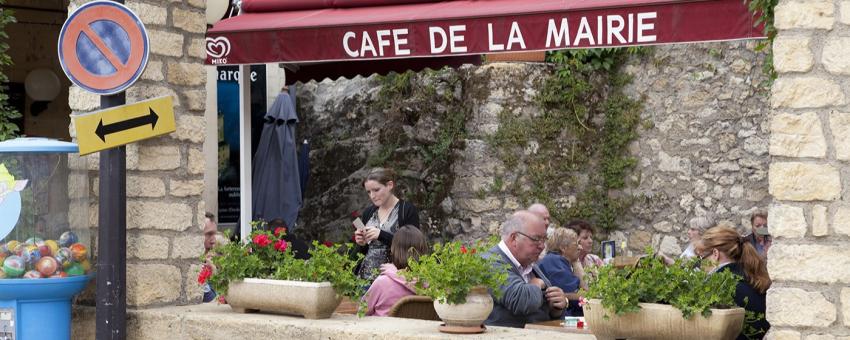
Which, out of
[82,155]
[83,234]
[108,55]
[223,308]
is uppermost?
[108,55]

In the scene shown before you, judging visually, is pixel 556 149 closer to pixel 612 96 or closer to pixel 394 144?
pixel 612 96

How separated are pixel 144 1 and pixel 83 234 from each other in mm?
1216

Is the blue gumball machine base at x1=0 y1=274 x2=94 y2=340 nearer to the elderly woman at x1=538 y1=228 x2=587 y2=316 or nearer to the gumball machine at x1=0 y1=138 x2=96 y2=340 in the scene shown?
the gumball machine at x1=0 y1=138 x2=96 y2=340

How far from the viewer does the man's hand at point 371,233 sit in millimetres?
7738

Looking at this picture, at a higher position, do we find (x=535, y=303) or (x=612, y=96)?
(x=612, y=96)

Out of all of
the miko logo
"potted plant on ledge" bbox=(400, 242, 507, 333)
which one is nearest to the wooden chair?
"potted plant on ledge" bbox=(400, 242, 507, 333)

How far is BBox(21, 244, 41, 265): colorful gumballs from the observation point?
5840mm

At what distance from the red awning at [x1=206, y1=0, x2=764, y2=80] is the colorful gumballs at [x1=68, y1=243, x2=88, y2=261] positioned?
2.13 metres

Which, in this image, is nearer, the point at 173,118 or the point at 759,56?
the point at 173,118

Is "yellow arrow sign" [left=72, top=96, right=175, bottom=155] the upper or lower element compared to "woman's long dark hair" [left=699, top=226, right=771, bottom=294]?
upper

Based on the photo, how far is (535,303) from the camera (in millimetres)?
5781

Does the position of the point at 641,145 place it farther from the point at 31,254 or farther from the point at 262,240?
the point at 31,254

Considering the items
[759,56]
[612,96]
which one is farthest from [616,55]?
[759,56]

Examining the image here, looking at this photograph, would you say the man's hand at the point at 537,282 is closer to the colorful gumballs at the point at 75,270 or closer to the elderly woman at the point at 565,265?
the elderly woman at the point at 565,265
